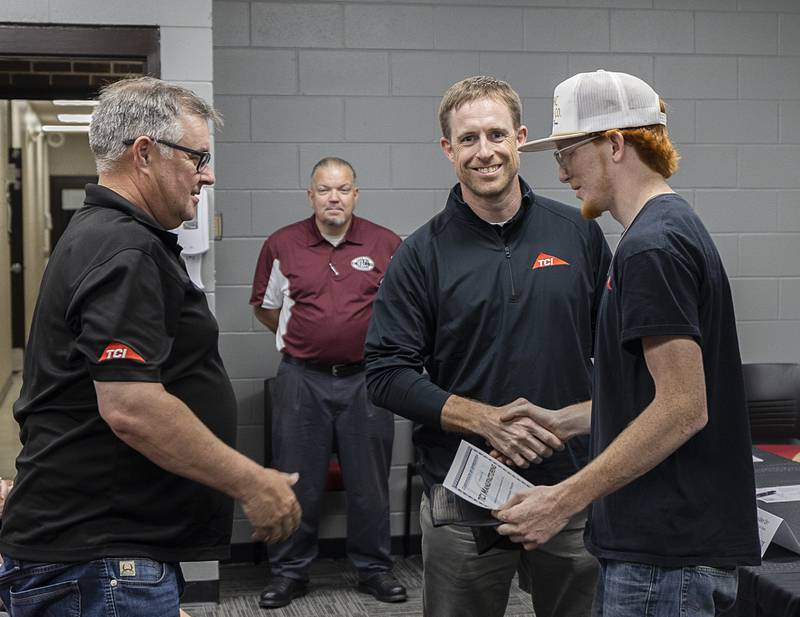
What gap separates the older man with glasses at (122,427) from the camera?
1.66 m

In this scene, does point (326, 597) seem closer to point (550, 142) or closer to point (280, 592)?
point (280, 592)

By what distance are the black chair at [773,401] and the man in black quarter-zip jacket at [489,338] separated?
2.72 metres

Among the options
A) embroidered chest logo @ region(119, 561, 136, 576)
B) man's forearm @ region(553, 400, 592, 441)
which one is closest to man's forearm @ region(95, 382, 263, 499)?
embroidered chest logo @ region(119, 561, 136, 576)

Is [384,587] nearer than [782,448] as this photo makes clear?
Yes

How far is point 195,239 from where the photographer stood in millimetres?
4098

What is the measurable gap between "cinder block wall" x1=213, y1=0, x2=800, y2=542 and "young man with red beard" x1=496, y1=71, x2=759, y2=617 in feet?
10.3

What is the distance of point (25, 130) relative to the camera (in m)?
11.9

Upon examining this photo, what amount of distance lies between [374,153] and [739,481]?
341cm

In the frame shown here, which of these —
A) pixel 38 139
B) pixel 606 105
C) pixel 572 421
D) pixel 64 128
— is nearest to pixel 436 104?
pixel 572 421

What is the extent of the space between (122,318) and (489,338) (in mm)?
964

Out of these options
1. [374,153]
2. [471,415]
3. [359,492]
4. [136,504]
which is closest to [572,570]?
[471,415]

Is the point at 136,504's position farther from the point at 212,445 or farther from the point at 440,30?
the point at 440,30

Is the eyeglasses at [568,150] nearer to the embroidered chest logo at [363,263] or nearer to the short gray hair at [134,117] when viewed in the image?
the short gray hair at [134,117]

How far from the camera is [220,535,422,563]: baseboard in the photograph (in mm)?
4812
